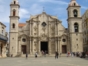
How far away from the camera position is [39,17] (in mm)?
47781

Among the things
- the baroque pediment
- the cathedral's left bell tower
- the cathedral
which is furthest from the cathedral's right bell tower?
the cathedral's left bell tower

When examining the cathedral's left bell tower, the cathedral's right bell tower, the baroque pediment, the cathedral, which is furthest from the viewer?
the baroque pediment

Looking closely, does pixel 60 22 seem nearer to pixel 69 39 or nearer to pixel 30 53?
pixel 69 39

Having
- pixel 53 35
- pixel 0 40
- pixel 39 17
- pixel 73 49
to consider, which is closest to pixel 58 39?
pixel 53 35

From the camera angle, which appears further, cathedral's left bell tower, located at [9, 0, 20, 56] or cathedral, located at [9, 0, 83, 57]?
cathedral, located at [9, 0, 83, 57]

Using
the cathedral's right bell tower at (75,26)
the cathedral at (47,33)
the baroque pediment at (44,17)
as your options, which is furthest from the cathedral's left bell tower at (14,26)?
the cathedral's right bell tower at (75,26)

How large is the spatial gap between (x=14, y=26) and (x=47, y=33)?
9306 millimetres

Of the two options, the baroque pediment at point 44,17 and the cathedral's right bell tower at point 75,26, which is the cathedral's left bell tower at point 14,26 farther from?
the cathedral's right bell tower at point 75,26

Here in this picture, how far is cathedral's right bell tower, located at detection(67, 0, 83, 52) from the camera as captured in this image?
150 ft

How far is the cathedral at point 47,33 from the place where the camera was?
151ft

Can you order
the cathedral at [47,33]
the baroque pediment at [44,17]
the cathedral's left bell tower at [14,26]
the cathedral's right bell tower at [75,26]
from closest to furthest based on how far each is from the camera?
1. the cathedral's left bell tower at [14,26]
2. the cathedral's right bell tower at [75,26]
3. the cathedral at [47,33]
4. the baroque pediment at [44,17]

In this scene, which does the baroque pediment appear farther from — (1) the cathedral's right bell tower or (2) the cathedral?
(1) the cathedral's right bell tower

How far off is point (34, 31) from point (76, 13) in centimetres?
1282

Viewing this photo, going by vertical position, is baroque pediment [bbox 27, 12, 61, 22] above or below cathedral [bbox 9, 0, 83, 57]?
above
